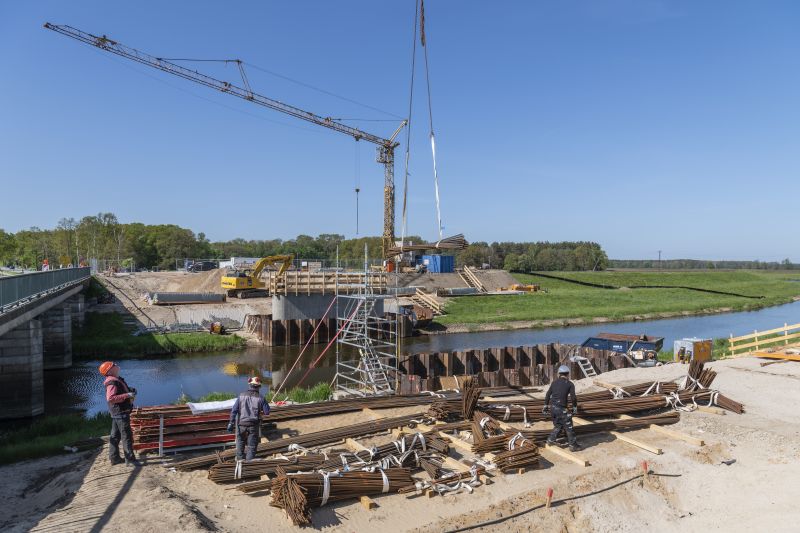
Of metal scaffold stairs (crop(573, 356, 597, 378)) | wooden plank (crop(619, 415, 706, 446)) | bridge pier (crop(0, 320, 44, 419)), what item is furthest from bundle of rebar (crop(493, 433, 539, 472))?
bridge pier (crop(0, 320, 44, 419))

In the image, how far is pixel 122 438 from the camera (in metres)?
11.0

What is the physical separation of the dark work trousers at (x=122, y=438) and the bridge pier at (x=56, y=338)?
2176 centimetres

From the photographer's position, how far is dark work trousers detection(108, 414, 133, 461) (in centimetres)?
1097

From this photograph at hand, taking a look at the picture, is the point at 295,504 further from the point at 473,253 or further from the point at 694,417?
the point at 473,253

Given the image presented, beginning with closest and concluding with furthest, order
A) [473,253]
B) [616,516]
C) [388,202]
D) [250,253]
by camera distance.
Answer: [616,516] → [388,202] → [473,253] → [250,253]

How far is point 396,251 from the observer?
54.1 ft

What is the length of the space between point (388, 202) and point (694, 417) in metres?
79.8

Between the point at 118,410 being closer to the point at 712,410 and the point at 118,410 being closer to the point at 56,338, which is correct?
the point at 712,410

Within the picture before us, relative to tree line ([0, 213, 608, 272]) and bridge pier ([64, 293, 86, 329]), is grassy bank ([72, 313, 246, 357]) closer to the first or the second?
bridge pier ([64, 293, 86, 329])

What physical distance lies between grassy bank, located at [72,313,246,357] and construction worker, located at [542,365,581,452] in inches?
1083

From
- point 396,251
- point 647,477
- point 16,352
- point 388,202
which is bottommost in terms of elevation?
point 647,477

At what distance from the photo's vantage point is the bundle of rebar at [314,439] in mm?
10875

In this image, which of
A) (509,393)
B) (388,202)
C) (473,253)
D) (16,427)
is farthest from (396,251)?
(473,253)

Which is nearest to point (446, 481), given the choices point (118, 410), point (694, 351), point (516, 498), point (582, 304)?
point (516, 498)
